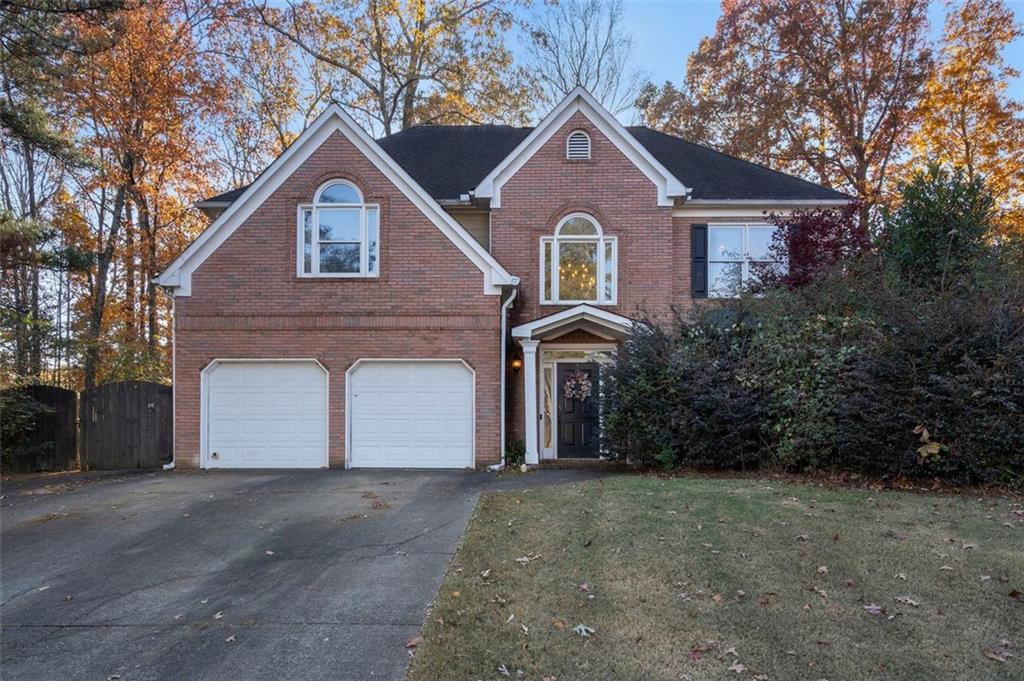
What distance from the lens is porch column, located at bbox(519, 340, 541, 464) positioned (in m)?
12.0

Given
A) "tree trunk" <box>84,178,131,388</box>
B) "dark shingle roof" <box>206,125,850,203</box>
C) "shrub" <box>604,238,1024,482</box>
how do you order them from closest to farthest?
"shrub" <box>604,238,1024,482</box>, "dark shingle roof" <box>206,125,850,203</box>, "tree trunk" <box>84,178,131,388</box>

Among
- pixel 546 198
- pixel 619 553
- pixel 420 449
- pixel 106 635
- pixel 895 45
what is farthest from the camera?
pixel 895 45

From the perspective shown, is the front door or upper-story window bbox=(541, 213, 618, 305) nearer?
the front door

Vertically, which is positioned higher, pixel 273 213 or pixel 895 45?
pixel 895 45

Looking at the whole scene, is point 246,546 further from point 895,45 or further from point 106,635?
point 895,45

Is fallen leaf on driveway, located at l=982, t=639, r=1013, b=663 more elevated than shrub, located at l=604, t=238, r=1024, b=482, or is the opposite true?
shrub, located at l=604, t=238, r=1024, b=482

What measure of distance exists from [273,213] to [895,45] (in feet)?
68.3

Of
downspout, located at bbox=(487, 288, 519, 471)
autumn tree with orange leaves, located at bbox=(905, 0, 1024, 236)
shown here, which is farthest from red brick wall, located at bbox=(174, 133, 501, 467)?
autumn tree with orange leaves, located at bbox=(905, 0, 1024, 236)

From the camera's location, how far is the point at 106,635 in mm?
4516

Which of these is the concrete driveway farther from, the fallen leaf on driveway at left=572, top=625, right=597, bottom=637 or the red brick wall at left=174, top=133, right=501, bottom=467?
the red brick wall at left=174, top=133, right=501, bottom=467

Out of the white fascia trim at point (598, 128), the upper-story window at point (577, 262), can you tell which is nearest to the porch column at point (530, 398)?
the upper-story window at point (577, 262)

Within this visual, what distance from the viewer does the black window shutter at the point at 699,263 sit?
13.5m

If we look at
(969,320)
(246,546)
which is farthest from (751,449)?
(246,546)

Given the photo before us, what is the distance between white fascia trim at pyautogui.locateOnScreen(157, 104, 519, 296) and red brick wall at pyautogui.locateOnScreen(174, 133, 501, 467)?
0.46ft
